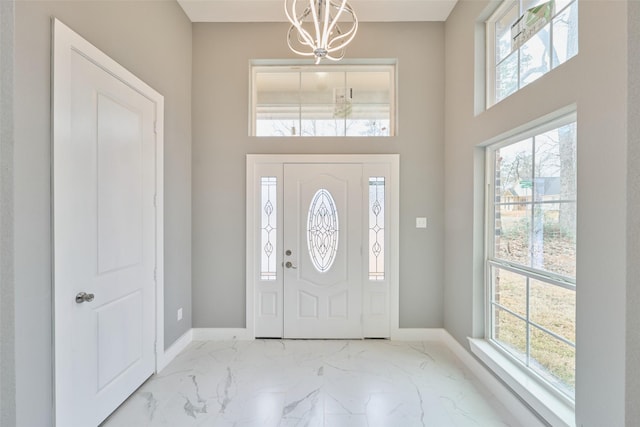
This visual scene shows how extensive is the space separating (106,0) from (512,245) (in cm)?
332

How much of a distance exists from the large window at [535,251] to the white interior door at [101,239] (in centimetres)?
282

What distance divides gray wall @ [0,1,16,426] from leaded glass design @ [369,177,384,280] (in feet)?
9.15

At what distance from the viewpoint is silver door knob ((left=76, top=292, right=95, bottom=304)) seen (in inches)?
65.1

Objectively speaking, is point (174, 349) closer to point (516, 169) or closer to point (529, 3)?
point (516, 169)

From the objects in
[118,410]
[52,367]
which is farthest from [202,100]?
[118,410]

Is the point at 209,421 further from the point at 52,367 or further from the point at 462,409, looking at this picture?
the point at 462,409

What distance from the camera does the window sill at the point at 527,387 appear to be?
160 cm

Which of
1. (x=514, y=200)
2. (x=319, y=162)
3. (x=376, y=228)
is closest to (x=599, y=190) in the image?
(x=514, y=200)

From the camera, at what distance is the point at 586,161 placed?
56.6 inches

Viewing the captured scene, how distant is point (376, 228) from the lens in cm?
315

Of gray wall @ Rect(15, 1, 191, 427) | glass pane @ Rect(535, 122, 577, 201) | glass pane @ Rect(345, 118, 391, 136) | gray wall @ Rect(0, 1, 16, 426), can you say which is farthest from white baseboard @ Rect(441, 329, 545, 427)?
gray wall @ Rect(15, 1, 191, 427)

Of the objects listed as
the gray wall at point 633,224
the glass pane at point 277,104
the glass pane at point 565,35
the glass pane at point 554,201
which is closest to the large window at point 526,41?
the glass pane at point 565,35

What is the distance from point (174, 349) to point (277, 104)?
9.03 feet

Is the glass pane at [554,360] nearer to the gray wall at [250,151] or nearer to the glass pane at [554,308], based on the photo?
the glass pane at [554,308]
